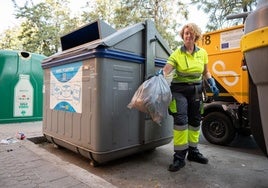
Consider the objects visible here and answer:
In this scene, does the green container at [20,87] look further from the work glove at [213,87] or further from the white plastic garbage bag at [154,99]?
the work glove at [213,87]

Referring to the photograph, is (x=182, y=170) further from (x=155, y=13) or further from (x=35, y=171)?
(x=155, y=13)

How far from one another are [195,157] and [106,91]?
1.44m

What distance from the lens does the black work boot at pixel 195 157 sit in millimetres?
3459

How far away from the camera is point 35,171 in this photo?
110 inches

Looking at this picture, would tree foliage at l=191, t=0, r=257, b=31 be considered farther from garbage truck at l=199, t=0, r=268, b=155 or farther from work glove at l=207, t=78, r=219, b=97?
work glove at l=207, t=78, r=219, b=97

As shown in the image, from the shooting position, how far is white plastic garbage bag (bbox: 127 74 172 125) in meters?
2.86

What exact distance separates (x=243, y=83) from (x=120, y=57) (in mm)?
2517

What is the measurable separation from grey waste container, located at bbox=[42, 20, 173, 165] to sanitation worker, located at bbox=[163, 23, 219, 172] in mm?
380

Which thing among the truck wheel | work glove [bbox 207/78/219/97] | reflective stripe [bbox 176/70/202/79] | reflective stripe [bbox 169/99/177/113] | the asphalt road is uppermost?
reflective stripe [bbox 176/70/202/79]

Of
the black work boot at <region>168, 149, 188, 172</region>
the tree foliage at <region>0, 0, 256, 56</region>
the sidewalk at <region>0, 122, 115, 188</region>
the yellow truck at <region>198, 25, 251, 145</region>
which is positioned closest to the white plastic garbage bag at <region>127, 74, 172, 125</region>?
the black work boot at <region>168, 149, 188, 172</region>

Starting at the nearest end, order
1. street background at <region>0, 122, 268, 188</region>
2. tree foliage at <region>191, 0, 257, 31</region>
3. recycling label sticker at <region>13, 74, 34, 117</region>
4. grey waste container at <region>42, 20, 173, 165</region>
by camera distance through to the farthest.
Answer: street background at <region>0, 122, 268, 188</region> → grey waste container at <region>42, 20, 173, 165</region> → recycling label sticker at <region>13, 74, 34, 117</region> → tree foliage at <region>191, 0, 257, 31</region>

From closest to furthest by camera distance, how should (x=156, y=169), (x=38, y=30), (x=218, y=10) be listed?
1. (x=156, y=169)
2. (x=218, y=10)
3. (x=38, y=30)

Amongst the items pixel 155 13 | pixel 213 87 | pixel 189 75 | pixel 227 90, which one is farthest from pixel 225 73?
pixel 155 13

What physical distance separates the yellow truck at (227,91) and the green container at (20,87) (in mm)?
3687
